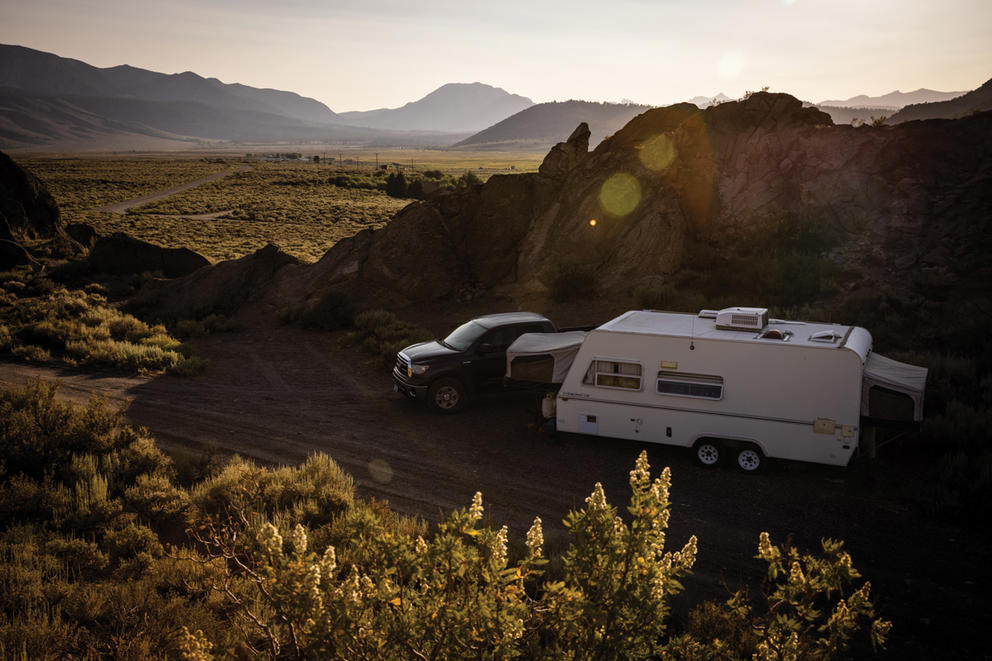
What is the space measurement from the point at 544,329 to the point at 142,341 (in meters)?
13.6

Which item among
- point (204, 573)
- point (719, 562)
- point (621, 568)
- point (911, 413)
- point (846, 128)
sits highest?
point (846, 128)

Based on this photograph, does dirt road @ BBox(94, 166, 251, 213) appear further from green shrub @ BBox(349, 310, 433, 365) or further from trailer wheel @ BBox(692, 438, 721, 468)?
trailer wheel @ BBox(692, 438, 721, 468)

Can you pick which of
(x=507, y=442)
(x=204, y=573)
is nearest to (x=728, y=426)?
(x=507, y=442)

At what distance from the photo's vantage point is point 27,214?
34344 mm

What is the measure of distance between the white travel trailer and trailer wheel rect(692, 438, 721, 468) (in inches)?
0.7

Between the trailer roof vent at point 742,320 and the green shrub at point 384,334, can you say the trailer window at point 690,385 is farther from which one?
the green shrub at point 384,334

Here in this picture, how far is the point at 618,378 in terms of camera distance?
1102cm

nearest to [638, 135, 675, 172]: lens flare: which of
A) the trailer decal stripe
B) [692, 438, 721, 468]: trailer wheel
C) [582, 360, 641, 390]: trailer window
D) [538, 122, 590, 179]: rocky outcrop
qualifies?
[538, 122, 590, 179]: rocky outcrop

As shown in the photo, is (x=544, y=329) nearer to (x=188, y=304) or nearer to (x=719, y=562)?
(x=719, y=562)

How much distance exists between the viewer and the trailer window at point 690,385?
1038cm

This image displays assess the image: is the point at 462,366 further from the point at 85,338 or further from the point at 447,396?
the point at 85,338

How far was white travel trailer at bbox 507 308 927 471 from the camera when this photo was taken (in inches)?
382

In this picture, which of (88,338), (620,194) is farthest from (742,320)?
(88,338)

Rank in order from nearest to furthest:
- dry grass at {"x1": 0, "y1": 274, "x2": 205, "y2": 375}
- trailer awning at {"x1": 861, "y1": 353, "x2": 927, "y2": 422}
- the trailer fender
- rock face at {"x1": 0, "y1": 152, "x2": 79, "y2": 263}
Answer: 1. trailer awning at {"x1": 861, "y1": 353, "x2": 927, "y2": 422}
2. the trailer fender
3. dry grass at {"x1": 0, "y1": 274, "x2": 205, "y2": 375}
4. rock face at {"x1": 0, "y1": 152, "x2": 79, "y2": 263}
